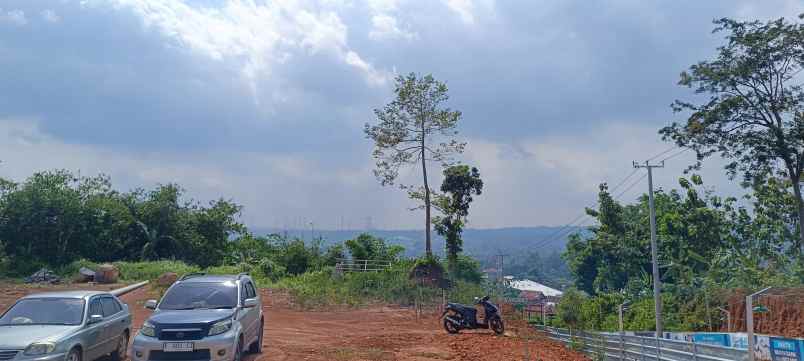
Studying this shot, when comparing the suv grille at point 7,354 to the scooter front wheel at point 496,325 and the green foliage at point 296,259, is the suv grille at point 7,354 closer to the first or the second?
the scooter front wheel at point 496,325

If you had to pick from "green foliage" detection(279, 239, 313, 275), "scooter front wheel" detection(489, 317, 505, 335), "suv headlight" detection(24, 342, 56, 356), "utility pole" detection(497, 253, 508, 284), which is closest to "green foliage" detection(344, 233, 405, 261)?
"green foliage" detection(279, 239, 313, 275)

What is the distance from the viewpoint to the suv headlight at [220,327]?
32.6ft

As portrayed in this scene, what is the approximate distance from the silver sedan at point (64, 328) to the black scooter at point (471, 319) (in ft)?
32.0

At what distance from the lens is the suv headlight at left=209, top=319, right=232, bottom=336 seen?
9.95 metres

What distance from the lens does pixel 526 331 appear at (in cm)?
2030

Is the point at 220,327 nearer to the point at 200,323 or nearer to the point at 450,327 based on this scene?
the point at 200,323

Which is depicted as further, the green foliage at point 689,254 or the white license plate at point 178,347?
the green foliage at point 689,254

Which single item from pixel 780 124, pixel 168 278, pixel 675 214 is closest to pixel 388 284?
pixel 168 278

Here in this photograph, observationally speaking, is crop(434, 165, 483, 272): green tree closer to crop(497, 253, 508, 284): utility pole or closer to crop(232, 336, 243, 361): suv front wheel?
crop(497, 253, 508, 284): utility pole

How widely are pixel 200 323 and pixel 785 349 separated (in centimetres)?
1630

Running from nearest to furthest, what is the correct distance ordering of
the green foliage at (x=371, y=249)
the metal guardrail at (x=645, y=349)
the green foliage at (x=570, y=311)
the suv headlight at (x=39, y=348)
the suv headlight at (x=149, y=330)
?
the suv headlight at (x=39, y=348)
the suv headlight at (x=149, y=330)
the metal guardrail at (x=645, y=349)
the green foliage at (x=570, y=311)
the green foliage at (x=371, y=249)

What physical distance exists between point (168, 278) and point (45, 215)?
1738 cm

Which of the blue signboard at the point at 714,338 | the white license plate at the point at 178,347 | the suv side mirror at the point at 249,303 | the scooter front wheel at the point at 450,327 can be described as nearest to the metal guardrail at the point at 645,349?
the blue signboard at the point at 714,338

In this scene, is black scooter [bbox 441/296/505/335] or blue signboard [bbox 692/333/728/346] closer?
black scooter [bbox 441/296/505/335]
